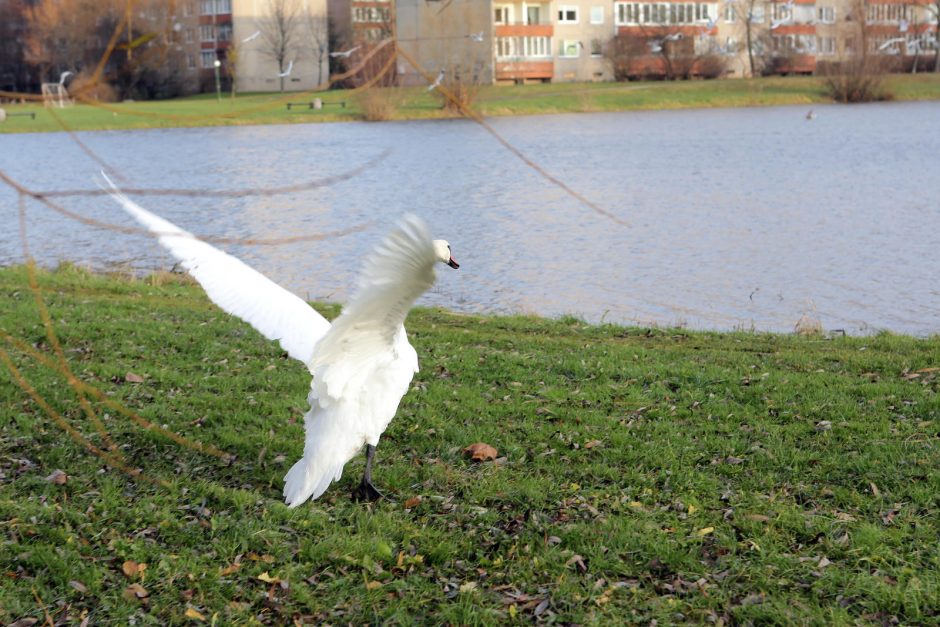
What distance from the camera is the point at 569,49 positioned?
7781cm

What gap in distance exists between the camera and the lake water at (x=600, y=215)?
607 inches

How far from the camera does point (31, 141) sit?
47.8 m

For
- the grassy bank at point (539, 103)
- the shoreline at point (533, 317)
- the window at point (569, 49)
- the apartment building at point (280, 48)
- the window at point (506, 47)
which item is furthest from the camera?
the window at point (569, 49)

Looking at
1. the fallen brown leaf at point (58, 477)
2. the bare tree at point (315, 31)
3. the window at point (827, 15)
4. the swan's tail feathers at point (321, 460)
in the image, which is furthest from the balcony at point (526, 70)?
the swan's tail feathers at point (321, 460)

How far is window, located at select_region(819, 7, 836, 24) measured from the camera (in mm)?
81188

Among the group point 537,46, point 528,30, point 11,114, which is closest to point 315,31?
point 11,114

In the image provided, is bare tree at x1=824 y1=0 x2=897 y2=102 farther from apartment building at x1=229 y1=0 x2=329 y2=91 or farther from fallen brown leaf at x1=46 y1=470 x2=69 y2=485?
fallen brown leaf at x1=46 y1=470 x2=69 y2=485

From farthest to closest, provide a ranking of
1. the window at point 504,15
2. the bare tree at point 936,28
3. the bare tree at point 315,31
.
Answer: the bare tree at point 936,28 < the window at point 504,15 < the bare tree at point 315,31

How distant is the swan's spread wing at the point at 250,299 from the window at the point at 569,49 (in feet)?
245

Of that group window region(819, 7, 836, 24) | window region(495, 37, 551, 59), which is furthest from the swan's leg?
window region(819, 7, 836, 24)

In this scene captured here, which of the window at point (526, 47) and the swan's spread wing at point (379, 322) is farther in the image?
the window at point (526, 47)

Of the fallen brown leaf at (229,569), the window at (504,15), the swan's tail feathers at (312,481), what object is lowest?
the fallen brown leaf at (229,569)

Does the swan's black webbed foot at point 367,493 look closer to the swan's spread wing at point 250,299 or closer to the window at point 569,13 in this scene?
the swan's spread wing at point 250,299

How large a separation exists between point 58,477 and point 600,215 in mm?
17528
